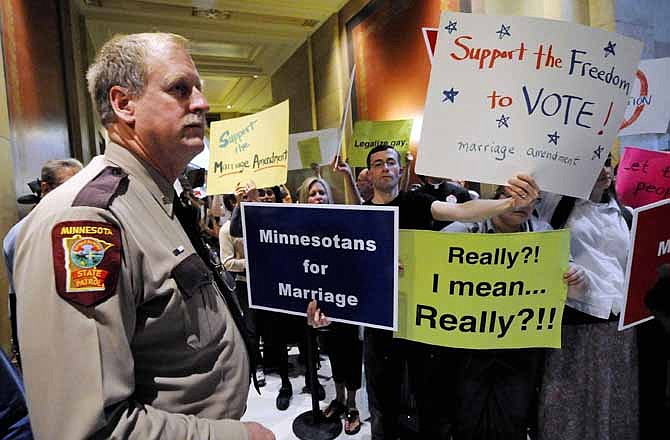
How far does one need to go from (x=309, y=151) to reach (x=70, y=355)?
345cm

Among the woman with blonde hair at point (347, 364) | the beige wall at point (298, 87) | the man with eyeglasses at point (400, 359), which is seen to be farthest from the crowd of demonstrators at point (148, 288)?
the beige wall at point (298, 87)

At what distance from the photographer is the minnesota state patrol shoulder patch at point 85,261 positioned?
2.06 feet

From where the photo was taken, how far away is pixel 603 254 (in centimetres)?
154

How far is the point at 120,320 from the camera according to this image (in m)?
0.66

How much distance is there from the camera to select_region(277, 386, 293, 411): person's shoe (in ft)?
8.55

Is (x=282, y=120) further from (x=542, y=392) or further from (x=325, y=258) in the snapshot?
(x=542, y=392)

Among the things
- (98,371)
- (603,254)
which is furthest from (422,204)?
(98,371)

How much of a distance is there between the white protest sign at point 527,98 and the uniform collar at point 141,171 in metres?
0.82

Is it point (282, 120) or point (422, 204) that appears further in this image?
point (282, 120)

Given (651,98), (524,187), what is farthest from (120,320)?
(651,98)

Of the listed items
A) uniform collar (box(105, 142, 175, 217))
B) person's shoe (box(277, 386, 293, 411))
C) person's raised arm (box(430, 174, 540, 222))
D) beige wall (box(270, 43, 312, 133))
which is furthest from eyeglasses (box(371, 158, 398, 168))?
beige wall (box(270, 43, 312, 133))

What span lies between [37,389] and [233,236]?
222cm

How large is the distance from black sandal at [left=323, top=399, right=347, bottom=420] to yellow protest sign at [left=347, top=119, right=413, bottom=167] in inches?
90.0

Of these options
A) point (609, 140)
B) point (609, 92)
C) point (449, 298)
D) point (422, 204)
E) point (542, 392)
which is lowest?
point (542, 392)
